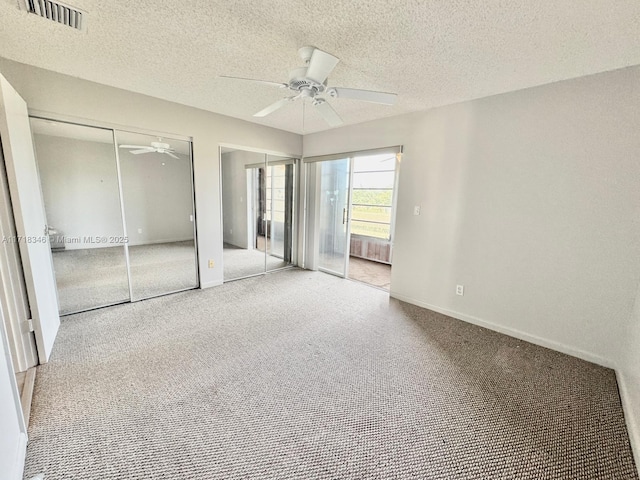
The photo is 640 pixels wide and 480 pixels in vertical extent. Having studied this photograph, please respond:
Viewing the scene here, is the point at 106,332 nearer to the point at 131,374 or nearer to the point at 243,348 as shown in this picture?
the point at 131,374

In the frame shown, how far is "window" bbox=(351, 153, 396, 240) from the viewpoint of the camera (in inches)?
215

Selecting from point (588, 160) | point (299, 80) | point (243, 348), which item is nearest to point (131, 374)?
point (243, 348)

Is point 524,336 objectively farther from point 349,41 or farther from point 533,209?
point 349,41

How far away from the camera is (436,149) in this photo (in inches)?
120

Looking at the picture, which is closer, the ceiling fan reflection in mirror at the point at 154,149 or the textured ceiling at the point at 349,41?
the textured ceiling at the point at 349,41

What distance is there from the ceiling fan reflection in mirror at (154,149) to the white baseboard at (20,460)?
2.81 meters

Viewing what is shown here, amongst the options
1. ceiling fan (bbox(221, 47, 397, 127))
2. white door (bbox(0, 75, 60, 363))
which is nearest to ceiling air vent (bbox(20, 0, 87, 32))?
white door (bbox(0, 75, 60, 363))

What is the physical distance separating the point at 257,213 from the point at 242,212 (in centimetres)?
31

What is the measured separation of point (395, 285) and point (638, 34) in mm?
2915

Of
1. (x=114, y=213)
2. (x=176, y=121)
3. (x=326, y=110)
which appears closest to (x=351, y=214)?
(x=326, y=110)

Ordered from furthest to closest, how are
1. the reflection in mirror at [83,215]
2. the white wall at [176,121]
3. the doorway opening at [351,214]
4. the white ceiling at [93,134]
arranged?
the doorway opening at [351,214] → the reflection in mirror at [83,215] → the white ceiling at [93,134] → the white wall at [176,121]

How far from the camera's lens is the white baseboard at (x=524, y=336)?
2246mm

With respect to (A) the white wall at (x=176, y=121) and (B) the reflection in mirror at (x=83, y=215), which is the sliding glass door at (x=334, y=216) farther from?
(B) the reflection in mirror at (x=83, y=215)

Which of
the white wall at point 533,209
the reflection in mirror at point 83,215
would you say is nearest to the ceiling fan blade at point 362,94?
the white wall at point 533,209
